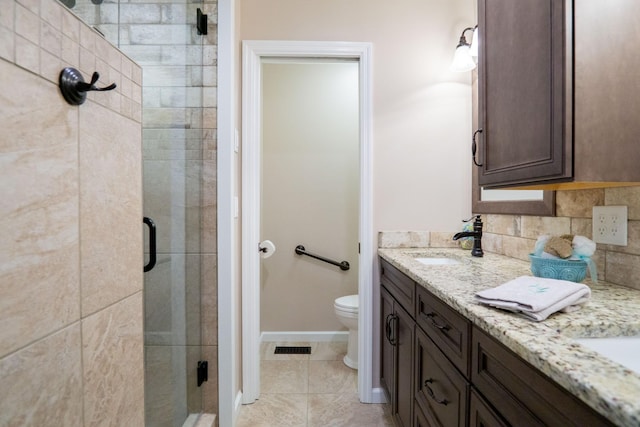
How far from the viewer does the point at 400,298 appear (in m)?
1.52

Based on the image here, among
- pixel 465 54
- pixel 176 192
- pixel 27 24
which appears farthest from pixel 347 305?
pixel 27 24

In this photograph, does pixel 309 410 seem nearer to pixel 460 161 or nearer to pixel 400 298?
pixel 400 298

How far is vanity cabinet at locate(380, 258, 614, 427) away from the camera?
58cm

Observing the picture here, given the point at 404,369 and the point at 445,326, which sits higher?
the point at 445,326

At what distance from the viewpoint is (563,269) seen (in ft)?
3.34

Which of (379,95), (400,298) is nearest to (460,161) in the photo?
(379,95)

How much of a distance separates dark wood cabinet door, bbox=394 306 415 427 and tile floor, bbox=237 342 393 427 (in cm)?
32

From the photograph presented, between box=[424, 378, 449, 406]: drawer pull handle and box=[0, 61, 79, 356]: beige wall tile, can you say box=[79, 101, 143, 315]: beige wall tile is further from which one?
box=[424, 378, 449, 406]: drawer pull handle

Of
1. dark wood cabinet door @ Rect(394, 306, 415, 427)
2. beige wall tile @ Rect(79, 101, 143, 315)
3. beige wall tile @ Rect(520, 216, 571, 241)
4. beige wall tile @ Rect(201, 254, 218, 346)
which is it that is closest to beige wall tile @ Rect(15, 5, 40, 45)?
beige wall tile @ Rect(79, 101, 143, 315)

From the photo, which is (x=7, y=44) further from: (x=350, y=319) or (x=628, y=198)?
(x=350, y=319)

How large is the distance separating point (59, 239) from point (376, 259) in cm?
162

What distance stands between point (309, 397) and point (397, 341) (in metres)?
0.79

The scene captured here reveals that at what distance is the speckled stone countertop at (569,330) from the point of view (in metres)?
0.45

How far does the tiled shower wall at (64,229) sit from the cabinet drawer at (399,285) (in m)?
1.03
